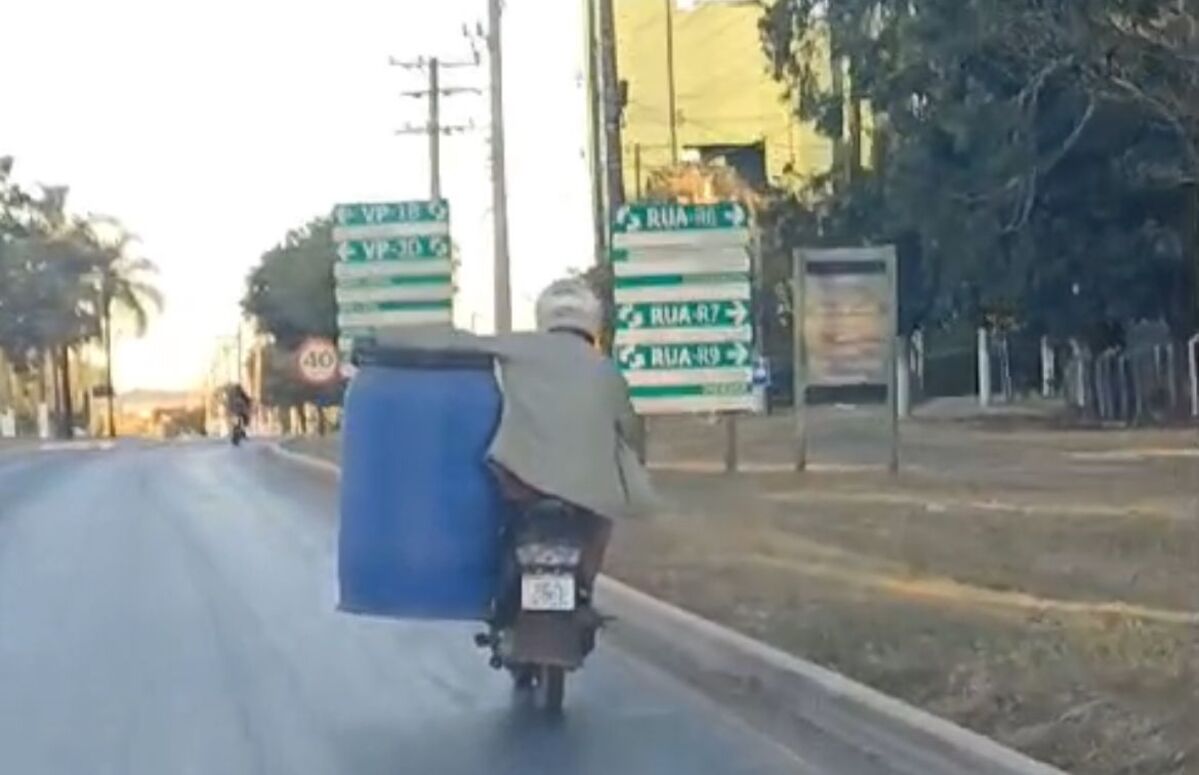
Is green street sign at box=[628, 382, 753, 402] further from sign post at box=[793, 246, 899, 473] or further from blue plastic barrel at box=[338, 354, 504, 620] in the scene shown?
blue plastic barrel at box=[338, 354, 504, 620]

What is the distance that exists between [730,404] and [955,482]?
3.23 meters

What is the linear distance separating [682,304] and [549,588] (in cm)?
2014

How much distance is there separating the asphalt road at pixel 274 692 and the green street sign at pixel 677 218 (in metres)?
8.03

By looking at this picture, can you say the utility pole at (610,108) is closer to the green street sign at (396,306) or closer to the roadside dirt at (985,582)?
the roadside dirt at (985,582)

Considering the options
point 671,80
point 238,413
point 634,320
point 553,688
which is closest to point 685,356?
point 634,320

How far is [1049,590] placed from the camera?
59.2ft

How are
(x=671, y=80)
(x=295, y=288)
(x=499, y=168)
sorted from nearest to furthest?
(x=499, y=168)
(x=671, y=80)
(x=295, y=288)

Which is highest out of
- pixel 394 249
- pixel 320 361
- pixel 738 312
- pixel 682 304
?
pixel 394 249

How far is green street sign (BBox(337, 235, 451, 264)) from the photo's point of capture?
50562mm

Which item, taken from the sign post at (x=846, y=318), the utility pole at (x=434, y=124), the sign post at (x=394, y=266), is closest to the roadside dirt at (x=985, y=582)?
the sign post at (x=846, y=318)

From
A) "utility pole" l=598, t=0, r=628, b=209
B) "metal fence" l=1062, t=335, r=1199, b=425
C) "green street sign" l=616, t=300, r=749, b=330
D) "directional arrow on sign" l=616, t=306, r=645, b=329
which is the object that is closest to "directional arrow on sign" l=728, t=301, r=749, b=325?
"green street sign" l=616, t=300, r=749, b=330

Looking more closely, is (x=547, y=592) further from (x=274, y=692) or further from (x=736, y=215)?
(x=736, y=215)

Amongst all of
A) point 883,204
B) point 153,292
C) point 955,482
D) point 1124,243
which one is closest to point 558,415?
point 955,482

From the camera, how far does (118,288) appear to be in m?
132
